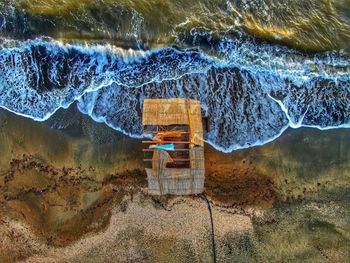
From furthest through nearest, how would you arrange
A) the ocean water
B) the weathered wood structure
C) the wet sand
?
the ocean water → the wet sand → the weathered wood structure

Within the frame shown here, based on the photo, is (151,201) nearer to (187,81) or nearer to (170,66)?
(187,81)

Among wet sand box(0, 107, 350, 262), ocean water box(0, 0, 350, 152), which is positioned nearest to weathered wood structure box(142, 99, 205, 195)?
wet sand box(0, 107, 350, 262)

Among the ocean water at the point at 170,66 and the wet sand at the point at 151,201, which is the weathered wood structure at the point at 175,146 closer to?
the wet sand at the point at 151,201

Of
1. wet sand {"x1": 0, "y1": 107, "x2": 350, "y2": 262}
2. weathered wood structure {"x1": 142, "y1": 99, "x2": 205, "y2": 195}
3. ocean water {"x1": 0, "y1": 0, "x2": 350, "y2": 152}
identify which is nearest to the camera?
weathered wood structure {"x1": 142, "y1": 99, "x2": 205, "y2": 195}

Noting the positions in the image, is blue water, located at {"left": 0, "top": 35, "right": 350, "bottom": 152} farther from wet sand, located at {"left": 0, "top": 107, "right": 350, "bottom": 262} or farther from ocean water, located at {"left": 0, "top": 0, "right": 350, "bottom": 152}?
wet sand, located at {"left": 0, "top": 107, "right": 350, "bottom": 262}

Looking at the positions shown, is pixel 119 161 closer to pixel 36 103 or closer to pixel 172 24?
pixel 36 103

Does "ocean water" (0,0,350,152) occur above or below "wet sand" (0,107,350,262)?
above

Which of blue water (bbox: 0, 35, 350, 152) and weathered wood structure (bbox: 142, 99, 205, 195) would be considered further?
blue water (bbox: 0, 35, 350, 152)

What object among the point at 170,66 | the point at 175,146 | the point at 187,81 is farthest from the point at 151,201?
the point at 170,66

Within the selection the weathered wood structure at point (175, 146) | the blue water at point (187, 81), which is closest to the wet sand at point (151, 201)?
the blue water at point (187, 81)
